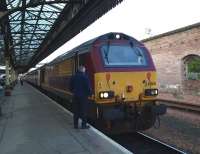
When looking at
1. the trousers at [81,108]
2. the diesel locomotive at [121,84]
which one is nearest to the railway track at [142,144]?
the diesel locomotive at [121,84]

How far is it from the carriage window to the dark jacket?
0.89m

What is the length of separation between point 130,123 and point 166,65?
13.9 m

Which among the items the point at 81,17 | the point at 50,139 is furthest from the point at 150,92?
the point at 81,17

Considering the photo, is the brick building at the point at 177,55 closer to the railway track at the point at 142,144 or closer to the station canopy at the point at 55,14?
the station canopy at the point at 55,14

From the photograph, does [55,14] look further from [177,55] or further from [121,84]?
[121,84]

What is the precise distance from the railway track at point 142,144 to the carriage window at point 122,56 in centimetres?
204

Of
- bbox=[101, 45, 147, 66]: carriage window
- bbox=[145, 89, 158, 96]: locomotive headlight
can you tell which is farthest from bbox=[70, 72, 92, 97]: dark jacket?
bbox=[145, 89, 158, 96]: locomotive headlight

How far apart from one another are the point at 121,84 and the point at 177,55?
1261cm

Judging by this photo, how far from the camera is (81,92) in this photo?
33.2 ft

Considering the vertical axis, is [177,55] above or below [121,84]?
above

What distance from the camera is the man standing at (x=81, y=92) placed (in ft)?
32.8

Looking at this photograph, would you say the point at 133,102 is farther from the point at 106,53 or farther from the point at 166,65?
the point at 166,65

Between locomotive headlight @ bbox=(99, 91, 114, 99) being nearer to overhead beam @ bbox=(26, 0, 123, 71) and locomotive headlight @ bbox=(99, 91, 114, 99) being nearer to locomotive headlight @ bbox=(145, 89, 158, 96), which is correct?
locomotive headlight @ bbox=(145, 89, 158, 96)

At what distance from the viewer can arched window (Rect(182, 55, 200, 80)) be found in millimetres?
20531
